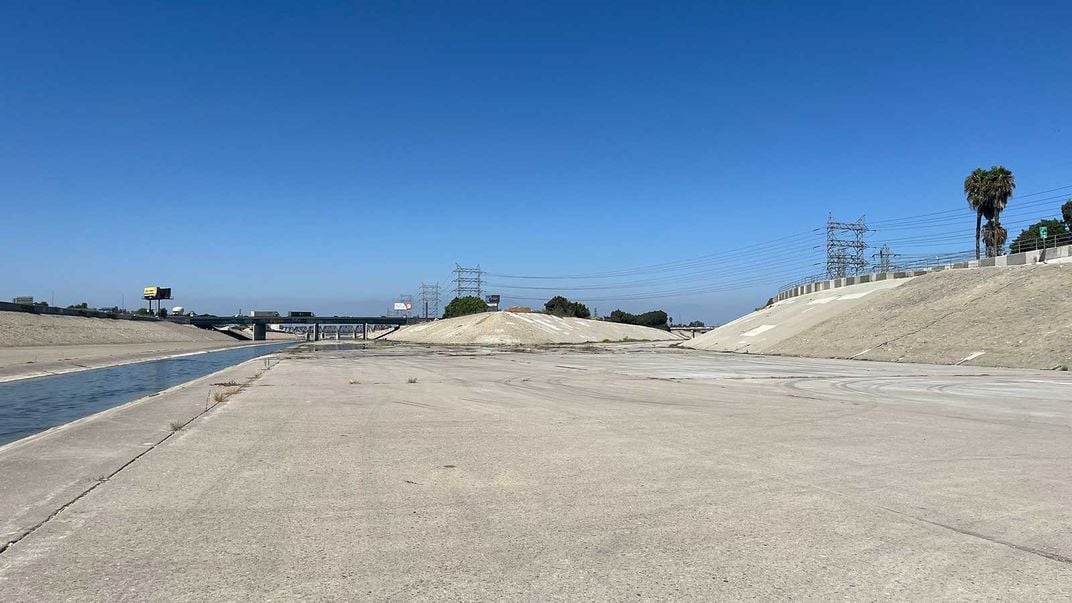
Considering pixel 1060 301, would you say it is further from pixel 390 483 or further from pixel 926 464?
pixel 390 483

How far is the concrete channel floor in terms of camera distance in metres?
4.97

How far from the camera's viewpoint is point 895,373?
102 ft

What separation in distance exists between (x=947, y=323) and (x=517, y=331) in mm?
71249

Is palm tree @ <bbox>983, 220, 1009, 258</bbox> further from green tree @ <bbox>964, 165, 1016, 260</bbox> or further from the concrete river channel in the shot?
the concrete river channel

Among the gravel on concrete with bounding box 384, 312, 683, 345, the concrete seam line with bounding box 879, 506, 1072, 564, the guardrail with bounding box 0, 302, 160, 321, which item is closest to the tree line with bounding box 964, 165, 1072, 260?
the gravel on concrete with bounding box 384, 312, 683, 345

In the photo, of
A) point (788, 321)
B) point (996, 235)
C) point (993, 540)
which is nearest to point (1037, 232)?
point (996, 235)

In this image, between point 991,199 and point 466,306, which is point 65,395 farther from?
point 466,306

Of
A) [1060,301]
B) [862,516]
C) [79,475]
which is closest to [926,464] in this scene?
[862,516]

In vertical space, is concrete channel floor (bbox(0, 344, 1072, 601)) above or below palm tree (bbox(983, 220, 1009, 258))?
below

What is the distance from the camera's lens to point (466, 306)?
174625 millimetres

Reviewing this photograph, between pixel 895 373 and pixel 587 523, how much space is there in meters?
29.5

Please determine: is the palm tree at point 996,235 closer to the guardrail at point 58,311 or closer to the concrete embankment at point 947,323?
the concrete embankment at point 947,323

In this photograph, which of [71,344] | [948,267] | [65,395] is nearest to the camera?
[65,395]

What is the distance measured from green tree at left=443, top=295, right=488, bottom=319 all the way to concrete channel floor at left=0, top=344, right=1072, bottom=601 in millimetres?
159902
